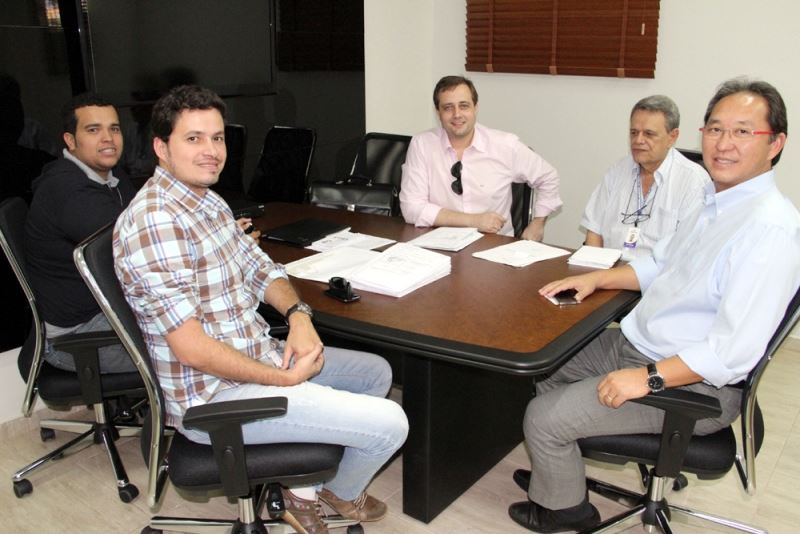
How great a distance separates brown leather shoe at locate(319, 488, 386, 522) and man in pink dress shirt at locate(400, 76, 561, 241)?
4.37 ft

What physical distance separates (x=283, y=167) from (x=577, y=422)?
2410 mm

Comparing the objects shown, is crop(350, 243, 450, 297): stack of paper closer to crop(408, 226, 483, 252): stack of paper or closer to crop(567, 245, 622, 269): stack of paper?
crop(408, 226, 483, 252): stack of paper

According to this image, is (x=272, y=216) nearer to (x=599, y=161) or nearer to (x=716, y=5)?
(x=599, y=161)

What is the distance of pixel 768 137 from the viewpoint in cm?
183

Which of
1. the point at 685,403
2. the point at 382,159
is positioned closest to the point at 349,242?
the point at 382,159

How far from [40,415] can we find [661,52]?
11.7 ft

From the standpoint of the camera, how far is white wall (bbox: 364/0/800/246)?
3.58 metres

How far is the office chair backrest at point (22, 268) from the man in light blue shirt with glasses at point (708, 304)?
1600 millimetres

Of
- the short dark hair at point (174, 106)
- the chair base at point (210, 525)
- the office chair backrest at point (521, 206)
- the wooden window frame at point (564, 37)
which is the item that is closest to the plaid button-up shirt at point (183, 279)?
the short dark hair at point (174, 106)

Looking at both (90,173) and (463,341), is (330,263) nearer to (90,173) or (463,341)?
(463,341)

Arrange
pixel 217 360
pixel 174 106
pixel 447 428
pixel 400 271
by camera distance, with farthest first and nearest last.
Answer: pixel 447 428 < pixel 400 271 < pixel 174 106 < pixel 217 360


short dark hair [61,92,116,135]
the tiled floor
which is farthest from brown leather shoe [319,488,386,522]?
short dark hair [61,92,116,135]

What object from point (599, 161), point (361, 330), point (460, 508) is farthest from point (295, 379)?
point (599, 161)

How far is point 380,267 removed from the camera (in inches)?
87.0
